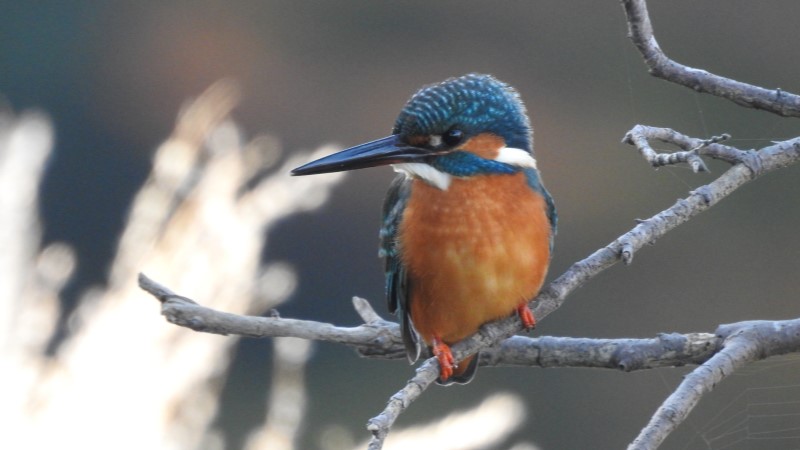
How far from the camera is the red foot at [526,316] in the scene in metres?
0.98

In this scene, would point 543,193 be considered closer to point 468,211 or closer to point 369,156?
point 468,211

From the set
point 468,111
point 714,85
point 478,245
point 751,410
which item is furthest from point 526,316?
point 751,410

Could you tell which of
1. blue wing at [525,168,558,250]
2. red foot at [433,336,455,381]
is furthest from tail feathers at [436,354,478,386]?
blue wing at [525,168,558,250]

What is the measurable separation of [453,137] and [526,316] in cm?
17

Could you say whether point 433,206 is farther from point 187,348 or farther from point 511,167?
point 187,348

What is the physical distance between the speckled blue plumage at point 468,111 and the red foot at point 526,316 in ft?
0.49

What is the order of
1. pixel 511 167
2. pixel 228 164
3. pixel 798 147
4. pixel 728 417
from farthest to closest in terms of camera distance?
pixel 728 417, pixel 228 164, pixel 511 167, pixel 798 147

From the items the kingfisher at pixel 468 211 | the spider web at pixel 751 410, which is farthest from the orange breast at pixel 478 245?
the spider web at pixel 751 410

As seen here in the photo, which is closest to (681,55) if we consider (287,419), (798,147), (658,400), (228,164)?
(658,400)

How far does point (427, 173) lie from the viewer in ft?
3.29

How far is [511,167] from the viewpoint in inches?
40.6

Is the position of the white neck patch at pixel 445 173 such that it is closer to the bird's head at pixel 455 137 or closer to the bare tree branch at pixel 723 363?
the bird's head at pixel 455 137

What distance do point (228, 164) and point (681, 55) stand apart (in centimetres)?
110

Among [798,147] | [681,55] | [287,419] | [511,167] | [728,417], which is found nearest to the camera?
[798,147]
